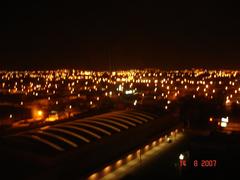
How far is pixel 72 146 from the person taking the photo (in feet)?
39.0

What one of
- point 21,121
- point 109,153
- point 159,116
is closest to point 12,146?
point 109,153

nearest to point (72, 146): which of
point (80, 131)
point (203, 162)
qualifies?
point (80, 131)

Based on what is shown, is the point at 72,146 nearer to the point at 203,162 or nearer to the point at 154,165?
the point at 154,165

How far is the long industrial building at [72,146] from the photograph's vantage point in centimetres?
1048

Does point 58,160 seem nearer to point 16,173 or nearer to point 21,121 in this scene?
point 16,173

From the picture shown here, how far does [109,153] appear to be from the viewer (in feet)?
43.3

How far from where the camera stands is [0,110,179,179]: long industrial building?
1048cm

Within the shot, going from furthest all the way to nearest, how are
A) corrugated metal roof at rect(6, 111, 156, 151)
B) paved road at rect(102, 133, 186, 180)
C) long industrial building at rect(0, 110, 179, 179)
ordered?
paved road at rect(102, 133, 186, 180)
corrugated metal roof at rect(6, 111, 156, 151)
long industrial building at rect(0, 110, 179, 179)

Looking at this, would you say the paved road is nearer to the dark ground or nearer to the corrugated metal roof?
the dark ground

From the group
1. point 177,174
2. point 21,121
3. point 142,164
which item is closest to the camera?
point 177,174

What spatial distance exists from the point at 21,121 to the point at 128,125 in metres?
11.2
